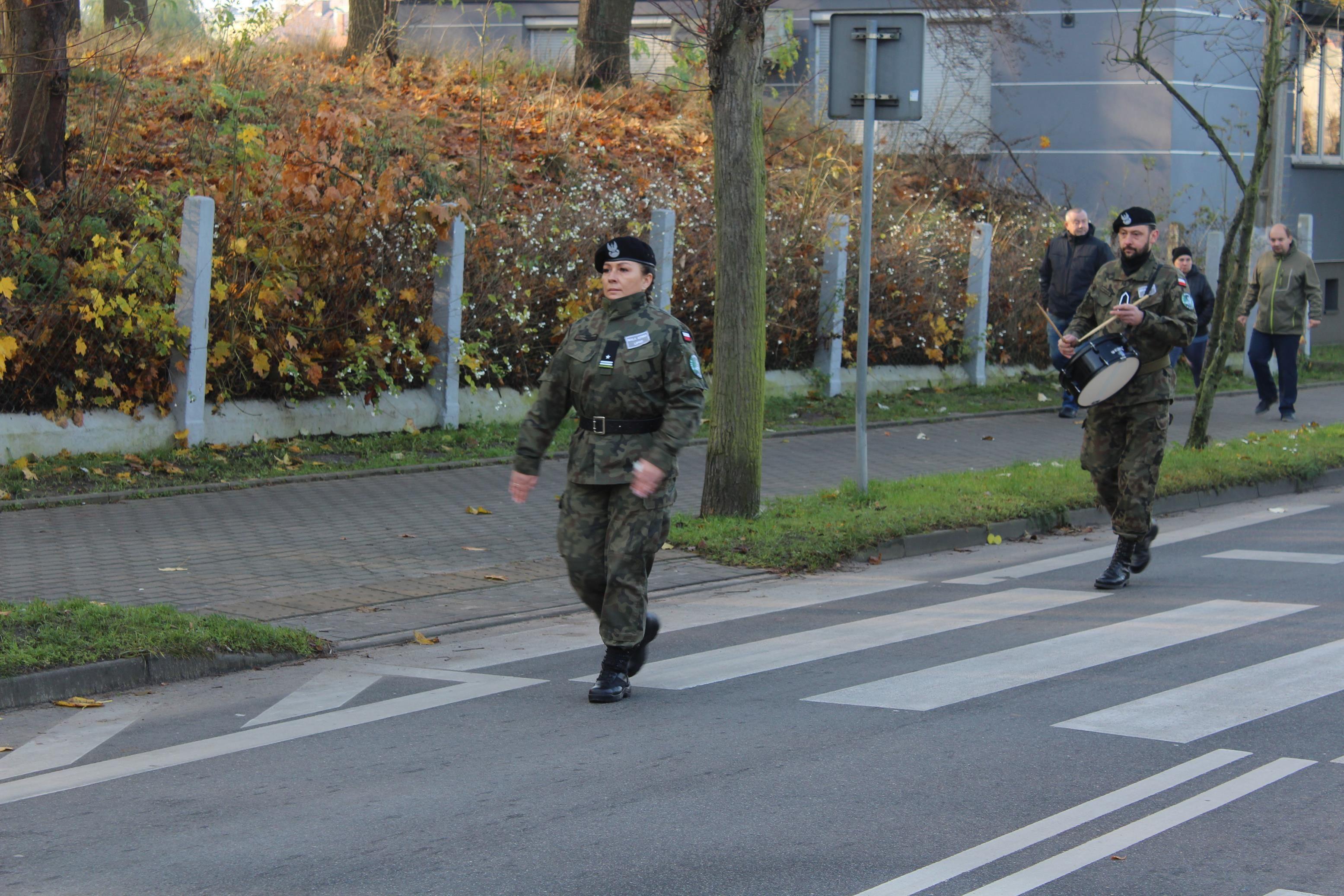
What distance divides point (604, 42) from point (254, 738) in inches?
738

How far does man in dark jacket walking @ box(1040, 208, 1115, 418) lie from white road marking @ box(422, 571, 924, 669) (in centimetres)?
Result: 684

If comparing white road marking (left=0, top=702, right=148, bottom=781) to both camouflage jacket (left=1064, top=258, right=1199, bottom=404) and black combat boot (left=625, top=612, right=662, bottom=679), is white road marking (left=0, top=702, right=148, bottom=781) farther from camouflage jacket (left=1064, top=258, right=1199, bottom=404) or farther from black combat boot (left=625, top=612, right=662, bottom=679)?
camouflage jacket (left=1064, top=258, right=1199, bottom=404)

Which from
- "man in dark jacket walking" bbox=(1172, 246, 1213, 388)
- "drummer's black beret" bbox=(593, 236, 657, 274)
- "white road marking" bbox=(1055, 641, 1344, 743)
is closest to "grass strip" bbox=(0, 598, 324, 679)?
"drummer's black beret" bbox=(593, 236, 657, 274)

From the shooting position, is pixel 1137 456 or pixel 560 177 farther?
pixel 560 177

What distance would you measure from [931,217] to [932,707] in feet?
48.5

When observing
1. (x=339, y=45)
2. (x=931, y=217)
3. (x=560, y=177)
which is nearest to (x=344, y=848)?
(x=560, y=177)

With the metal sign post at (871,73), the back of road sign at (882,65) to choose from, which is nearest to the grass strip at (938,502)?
the metal sign post at (871,73)

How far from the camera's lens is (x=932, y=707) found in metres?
6.25

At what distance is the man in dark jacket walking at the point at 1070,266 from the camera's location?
15789 mm

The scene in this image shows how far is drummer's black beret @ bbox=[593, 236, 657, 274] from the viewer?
6.48 metres

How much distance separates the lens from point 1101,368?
8.95 metres

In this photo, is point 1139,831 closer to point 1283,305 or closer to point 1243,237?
point 1243,237

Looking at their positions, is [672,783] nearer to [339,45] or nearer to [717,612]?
[717,612]

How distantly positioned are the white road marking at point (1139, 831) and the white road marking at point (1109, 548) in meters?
3.95
